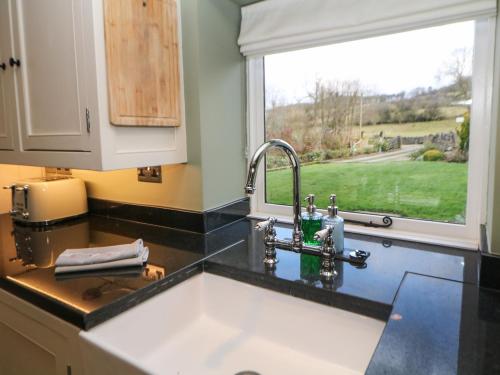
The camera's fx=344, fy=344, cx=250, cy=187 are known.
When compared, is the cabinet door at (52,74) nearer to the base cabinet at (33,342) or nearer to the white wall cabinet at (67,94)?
the white wall cabinet at (67,94)

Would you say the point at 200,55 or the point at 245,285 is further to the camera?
the point at 200,55

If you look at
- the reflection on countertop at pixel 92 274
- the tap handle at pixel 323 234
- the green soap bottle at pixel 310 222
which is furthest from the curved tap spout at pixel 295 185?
the reflection on countertop at pixel 92 274

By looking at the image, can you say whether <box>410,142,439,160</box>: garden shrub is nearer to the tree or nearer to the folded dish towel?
the tree

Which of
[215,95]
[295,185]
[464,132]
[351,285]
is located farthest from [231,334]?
[464,132]

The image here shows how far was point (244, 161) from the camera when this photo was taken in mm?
1638

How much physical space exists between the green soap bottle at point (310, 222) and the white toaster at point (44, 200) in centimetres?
115

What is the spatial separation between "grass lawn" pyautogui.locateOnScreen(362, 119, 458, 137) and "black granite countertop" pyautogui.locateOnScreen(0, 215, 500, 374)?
40 centimetres

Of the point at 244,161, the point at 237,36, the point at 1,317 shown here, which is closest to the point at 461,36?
the point at 237,36

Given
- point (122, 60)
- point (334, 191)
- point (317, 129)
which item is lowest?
point (334, 191)

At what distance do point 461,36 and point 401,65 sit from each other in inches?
7.8

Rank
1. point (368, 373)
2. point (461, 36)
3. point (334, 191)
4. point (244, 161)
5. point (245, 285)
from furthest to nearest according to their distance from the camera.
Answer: point (244, 161), point (334, 191), point (461, 36), point (245, 285), point (368, 373)

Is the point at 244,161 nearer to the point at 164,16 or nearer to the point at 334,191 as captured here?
the point at 334,191

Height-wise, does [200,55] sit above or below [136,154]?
above

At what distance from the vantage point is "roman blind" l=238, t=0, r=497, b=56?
3.55 feet
